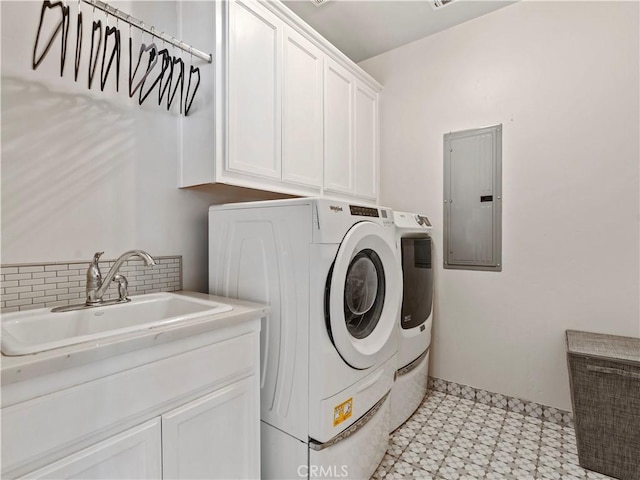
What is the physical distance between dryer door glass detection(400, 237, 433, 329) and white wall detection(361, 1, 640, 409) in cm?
33

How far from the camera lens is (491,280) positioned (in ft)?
7.23

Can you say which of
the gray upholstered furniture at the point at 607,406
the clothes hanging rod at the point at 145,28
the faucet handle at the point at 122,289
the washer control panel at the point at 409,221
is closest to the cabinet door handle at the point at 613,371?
the gray upholstered furniture at the point at 607,406

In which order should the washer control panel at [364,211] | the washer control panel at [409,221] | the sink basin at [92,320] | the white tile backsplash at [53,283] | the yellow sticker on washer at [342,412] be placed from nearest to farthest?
the sink basin at [92,320]
the white tile backsplash at [53,283]
the yellow sticker on washer at [342,412]
the washer control panel at [364,211]
the washer control panel at [409,221]

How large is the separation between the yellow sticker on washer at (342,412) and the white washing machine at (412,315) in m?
0.56

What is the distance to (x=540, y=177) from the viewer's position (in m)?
2.03

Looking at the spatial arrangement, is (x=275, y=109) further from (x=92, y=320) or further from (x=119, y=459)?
(x=119, y=459)

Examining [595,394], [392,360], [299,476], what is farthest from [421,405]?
[299,476]

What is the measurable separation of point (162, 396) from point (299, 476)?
0.71 metres

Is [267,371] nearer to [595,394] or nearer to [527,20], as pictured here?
[595,394]

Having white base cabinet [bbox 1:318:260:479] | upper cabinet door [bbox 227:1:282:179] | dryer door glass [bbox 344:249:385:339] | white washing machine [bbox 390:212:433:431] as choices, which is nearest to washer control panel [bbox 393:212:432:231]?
white washing machine [bbox 390:212:433:431]

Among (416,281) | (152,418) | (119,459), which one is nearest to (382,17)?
(416,281)

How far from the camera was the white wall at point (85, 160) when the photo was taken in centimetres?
119

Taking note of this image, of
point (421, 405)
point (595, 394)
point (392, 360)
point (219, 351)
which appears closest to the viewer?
point (219, 351)

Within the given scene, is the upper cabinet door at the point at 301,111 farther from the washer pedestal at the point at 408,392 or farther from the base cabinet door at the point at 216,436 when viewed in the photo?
the washer pedestal at the point at 408,392
